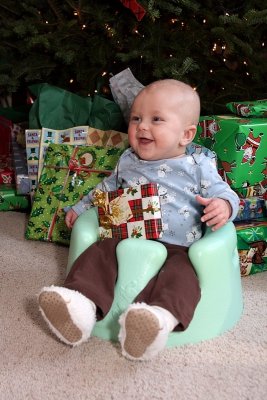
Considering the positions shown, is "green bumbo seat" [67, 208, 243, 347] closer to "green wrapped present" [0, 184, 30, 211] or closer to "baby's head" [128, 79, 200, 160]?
"baby's head" [128, 79, 200, 160]

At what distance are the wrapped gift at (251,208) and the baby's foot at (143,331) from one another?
1.83 feet

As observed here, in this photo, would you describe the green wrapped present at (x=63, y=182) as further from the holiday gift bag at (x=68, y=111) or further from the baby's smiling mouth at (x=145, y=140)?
the baby's smiling mouth at (x=145, y=140)

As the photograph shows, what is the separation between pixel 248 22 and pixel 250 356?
3.37 feet

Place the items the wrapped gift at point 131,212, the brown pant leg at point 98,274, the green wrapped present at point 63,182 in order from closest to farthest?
the brown pant leg at point 98,274
the wrapped gift at point 131,212
the green wrapped present at point 63,182

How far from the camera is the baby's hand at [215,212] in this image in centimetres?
101

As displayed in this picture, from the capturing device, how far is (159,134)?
3.59ft

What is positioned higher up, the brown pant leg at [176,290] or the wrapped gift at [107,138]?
the wrapped gift at [107,138]

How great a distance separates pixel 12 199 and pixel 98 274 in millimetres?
889

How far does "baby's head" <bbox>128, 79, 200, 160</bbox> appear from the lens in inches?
43.1

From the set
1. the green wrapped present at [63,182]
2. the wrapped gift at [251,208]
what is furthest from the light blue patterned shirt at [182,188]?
the green wrapped present at [63,182]

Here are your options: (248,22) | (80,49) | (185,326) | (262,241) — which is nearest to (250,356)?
(185,326)

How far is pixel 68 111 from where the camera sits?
1.64 metres

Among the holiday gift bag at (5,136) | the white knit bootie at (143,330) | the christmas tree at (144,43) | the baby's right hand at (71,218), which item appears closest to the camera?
the white knit bootie at (143,330)

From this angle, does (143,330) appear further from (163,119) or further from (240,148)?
(240,148)
